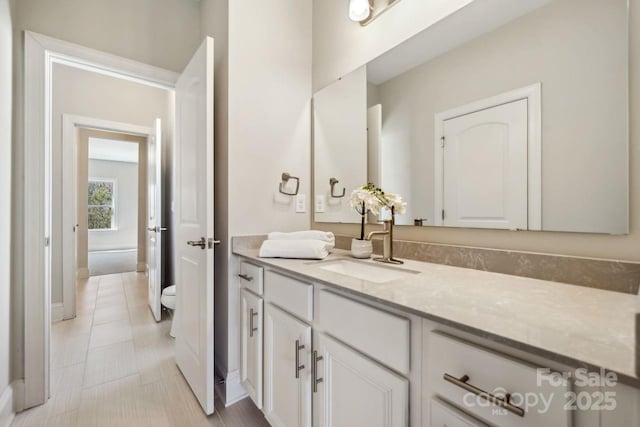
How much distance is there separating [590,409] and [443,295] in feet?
1.11

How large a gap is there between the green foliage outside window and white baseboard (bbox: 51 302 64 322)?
6019 millimetres

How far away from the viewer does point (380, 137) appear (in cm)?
151

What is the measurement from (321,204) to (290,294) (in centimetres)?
89

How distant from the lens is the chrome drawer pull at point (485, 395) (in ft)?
1.62

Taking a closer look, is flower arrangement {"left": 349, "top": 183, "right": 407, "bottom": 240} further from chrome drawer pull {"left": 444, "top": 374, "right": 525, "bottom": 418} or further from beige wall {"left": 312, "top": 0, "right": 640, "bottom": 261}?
chrome drawer pull {"left": 444, "top": 374, "right": 525, "bottom": 418}

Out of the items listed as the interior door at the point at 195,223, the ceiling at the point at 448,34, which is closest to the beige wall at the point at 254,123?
the interior door at the point at 195,223

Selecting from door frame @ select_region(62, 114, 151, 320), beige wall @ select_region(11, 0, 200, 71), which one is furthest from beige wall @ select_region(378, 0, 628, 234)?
door frame @ select_region(62, 114, 151, 320)

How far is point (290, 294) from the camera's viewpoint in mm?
1098

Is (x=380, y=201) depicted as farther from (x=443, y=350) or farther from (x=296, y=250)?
(x=443, y=350)

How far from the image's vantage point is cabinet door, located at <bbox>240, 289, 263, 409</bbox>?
131 cm

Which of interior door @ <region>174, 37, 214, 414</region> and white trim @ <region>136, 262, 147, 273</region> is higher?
interior door @ <region>174, 37, 214, 414</region>

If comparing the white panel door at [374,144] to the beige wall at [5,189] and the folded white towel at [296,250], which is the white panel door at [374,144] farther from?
the beige wall at [5,189]

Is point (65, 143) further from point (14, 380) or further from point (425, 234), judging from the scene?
point (425, 234)

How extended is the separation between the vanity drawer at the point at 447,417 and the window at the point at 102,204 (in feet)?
30.3
